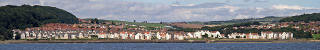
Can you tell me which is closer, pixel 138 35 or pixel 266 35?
pixel 138 35

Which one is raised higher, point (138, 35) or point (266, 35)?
point (138, 35)

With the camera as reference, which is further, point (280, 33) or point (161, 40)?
point (280, 33)

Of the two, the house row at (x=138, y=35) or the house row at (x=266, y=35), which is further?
the house row at (x=138, y=35)

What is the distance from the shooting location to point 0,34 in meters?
181

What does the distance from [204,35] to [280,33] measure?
23614 millimetres

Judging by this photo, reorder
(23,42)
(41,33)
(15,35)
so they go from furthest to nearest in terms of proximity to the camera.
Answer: (41,33) → (15,35) → (23,42)

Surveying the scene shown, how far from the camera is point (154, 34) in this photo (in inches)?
7869

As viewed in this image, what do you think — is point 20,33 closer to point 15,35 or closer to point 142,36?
point 15,35

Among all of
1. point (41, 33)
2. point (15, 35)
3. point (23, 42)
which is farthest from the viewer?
point (41, 33)

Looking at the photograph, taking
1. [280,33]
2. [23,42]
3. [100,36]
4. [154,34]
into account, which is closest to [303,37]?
[280,33]

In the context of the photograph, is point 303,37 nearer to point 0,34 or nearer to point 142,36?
point 142,36

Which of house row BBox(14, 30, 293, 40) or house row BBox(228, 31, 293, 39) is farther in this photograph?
house row BBox(14, 30, 293, 40)

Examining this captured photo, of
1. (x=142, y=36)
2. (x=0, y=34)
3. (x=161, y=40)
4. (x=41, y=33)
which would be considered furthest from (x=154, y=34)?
(x=0, y=34)

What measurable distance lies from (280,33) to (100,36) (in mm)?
55110
